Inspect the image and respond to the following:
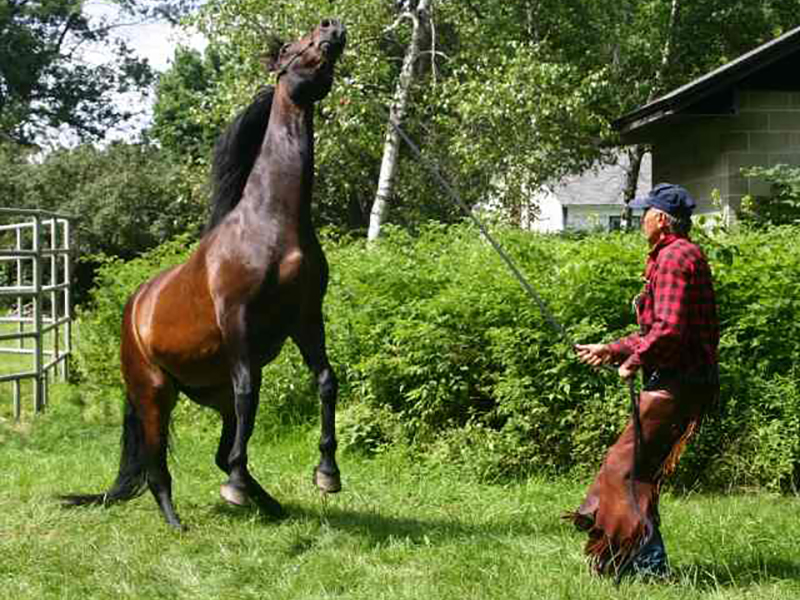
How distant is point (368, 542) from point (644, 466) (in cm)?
167

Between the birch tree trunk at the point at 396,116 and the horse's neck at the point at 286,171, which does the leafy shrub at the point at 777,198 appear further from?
the horse's neck at the point at 286,171

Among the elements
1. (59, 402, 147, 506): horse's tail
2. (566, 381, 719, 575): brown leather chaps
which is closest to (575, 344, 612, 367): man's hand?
(566, 381, 719, 575): brown leather chaps

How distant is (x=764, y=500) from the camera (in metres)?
6.38

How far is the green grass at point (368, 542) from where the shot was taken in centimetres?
459

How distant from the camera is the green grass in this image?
4.59 meters

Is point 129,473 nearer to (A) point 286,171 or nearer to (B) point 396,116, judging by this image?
(A) point 286,171

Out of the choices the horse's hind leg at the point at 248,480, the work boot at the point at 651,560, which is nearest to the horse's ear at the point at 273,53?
the horse's hind leg at the point at 248,480

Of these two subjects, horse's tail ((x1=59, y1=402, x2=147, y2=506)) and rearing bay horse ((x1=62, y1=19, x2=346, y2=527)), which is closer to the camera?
rearing bay horse ((x1=62, y1=19, x2=346, y2=527))

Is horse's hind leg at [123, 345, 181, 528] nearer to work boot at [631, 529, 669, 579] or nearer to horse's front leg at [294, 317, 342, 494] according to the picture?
horse's front leg at [294, 317, 342, 494]

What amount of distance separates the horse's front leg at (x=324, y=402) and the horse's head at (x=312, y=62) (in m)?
1.20

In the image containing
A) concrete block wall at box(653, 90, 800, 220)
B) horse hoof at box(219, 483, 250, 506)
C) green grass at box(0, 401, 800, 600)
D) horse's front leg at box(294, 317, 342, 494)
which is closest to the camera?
green grass at box(0, 401, 800, 600)

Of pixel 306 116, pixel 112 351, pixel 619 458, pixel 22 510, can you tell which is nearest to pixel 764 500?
pixel 619 458

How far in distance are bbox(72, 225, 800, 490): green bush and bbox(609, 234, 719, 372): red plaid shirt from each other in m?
2.43

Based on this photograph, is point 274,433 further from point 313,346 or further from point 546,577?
point 546,577
